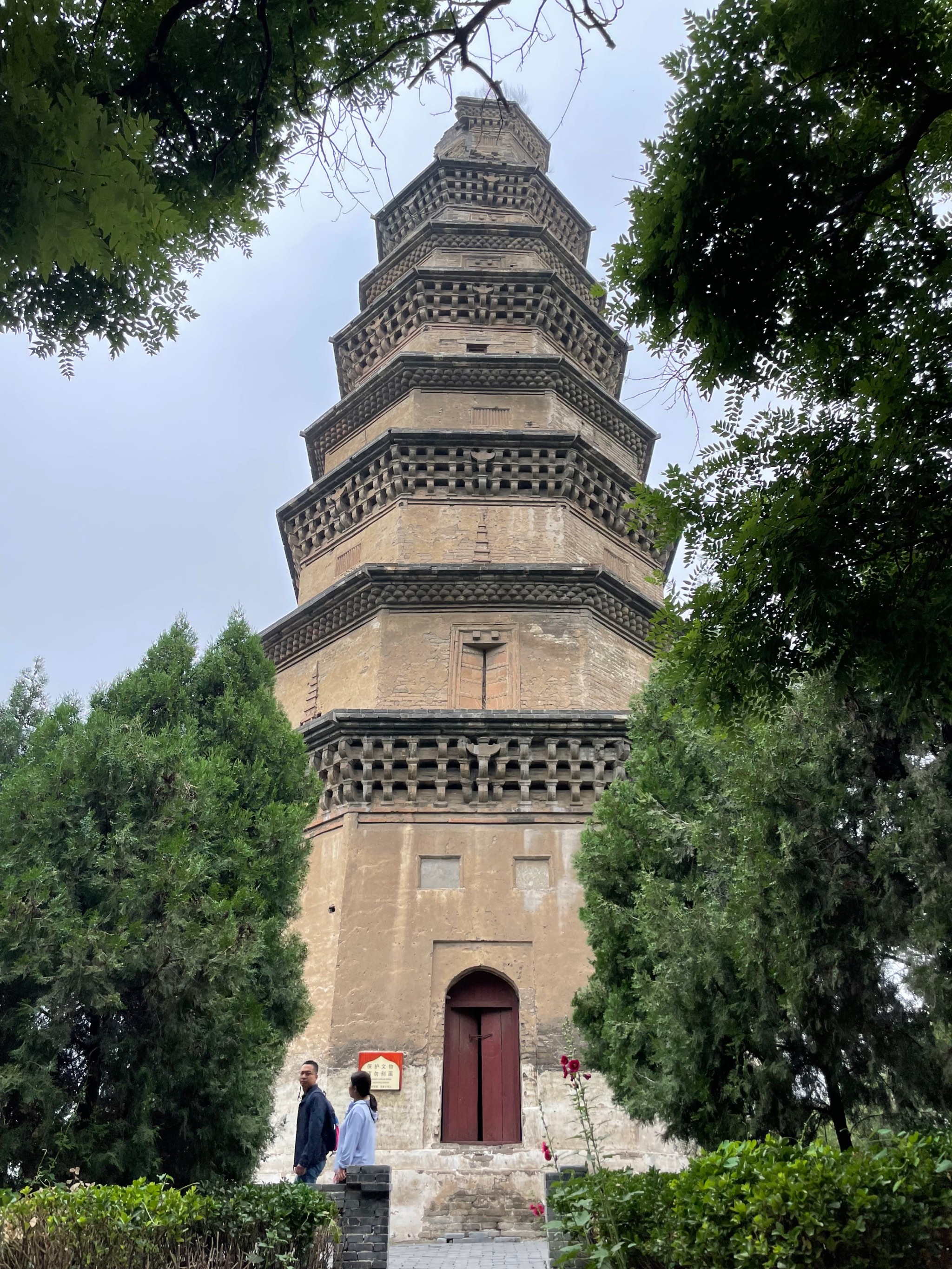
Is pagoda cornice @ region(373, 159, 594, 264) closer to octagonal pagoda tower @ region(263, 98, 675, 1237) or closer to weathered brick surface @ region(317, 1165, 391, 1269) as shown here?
octagonal pagoda tower @ region(263, 98, 675, 1237)

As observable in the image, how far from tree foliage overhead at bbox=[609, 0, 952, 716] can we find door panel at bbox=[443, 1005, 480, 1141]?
24.6 ft

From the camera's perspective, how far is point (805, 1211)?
140 inches

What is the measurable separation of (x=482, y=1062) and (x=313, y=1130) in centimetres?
422

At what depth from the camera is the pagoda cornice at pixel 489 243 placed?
18.2 metres

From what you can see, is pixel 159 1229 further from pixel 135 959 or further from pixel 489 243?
pixel 489 243

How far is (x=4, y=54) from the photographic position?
7.94 feet

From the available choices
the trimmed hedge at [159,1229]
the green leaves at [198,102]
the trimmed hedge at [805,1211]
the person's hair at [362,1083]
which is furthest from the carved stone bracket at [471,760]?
the green leaves at [198,102]

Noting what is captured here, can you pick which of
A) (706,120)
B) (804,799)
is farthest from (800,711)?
(706,120)

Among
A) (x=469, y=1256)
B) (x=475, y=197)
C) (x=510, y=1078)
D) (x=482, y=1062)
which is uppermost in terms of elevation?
(x=475, y=197)

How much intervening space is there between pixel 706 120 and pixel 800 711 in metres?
3.87

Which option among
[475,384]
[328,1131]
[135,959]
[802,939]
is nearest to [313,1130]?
[328,1131]

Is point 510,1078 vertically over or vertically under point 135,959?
under

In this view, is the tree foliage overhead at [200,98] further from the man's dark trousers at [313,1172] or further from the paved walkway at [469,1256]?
the paved walkway at [469,1256]

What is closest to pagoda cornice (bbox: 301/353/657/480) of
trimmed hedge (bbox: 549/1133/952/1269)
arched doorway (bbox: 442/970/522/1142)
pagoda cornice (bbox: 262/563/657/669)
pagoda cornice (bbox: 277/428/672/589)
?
pagoda cornice (bbox: 277/428/672/589)
